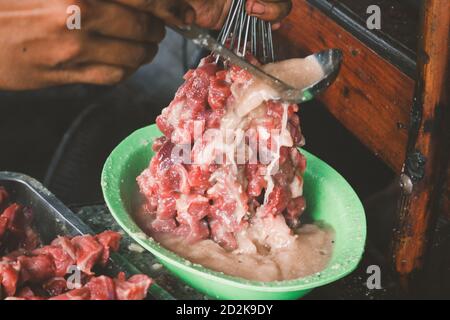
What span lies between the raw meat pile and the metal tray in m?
0.25

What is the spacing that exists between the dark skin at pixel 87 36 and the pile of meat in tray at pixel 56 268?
512mm

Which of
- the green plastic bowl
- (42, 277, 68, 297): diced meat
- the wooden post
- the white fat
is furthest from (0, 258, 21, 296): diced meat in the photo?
the wooden post

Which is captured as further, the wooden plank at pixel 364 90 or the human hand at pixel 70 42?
the wooden plank at pixel 364 90

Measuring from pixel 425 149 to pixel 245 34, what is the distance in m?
Answer: 0.72

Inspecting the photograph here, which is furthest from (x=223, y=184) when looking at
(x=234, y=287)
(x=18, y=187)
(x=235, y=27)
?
(x=18, y=187)

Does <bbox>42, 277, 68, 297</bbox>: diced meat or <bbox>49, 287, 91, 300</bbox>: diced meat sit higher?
<bbox>49, 287, 91, 300</bbox>: diced meat

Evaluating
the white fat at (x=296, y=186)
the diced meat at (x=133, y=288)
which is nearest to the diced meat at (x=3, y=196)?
the diced meat at (x=133, y=288)

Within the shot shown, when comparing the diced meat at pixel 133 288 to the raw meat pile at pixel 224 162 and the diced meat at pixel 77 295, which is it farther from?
the raw meat pile at pixel 224 162

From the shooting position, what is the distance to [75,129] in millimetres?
3910

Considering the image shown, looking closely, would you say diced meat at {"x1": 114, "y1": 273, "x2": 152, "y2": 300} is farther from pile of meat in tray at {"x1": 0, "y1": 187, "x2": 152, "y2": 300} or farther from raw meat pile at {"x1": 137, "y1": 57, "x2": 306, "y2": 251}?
raw meat pile at {"x1": 137, "y1": 57, "x2": 306, "y2": 251}

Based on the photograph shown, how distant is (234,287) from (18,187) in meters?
0.90

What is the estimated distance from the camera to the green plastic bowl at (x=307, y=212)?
6.32ft

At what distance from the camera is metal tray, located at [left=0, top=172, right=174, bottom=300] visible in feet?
6.75

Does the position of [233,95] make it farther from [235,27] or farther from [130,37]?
[130,37]
